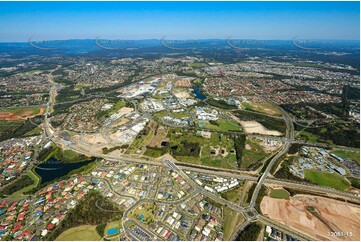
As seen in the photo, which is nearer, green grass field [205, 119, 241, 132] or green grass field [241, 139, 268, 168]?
green grass field [241, 139, 268, 168]

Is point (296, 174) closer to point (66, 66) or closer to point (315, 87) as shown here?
point (315, 87)

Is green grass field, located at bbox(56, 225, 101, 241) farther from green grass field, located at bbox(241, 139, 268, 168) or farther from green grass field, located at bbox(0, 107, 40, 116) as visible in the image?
green grass field, located at bbox(0, 107, 40, 116)

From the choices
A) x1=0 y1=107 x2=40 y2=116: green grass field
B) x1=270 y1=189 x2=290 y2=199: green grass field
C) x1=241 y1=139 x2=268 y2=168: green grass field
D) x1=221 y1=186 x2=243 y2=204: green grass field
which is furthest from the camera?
x1=0 y1=107 x2=40 y2=116: green grass field

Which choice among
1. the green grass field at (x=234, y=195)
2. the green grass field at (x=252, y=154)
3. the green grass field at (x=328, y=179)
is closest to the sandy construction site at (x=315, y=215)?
the green grass field at (x=234, y=195)

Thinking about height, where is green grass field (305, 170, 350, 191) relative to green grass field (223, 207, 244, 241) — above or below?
above

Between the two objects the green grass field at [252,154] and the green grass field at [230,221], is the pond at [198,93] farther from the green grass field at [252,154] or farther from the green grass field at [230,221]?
the green grass field at [230,221]

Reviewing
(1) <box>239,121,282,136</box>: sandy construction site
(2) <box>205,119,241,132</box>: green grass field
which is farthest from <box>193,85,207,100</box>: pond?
(1) <box>239,121,282,136</box>: sandy construction site

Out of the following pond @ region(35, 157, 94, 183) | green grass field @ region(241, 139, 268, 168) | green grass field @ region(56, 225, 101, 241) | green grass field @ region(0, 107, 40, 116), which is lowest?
green grass field @ region(56, 225, 101, 241)
